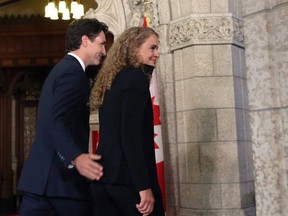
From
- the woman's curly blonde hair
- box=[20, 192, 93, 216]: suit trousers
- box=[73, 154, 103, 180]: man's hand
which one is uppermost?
the woman's curly blonde hair

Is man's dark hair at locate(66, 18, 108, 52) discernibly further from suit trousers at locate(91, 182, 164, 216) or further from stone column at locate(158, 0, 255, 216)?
stone column at locate(158, 0, 255, 216)

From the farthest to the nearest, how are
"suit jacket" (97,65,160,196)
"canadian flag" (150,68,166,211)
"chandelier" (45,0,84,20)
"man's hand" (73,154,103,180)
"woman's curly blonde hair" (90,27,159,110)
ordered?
"chandelier" (45,0,84,20)
"canadian flag" (150,68,166,211)
"woman's curly blonde hair" (90,27,159,110)
"suit jacket" (97,65,160,196)
"man's hand" (73,154,103,180)

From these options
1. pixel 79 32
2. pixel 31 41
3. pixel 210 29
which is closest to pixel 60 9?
pixel 31 41

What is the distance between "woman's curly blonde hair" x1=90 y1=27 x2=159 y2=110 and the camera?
2.13m

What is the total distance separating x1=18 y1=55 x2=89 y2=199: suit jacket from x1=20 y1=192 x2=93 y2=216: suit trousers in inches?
1.3

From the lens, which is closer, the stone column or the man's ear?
the man's ear

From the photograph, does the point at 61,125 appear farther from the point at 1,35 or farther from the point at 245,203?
the point at 1,35

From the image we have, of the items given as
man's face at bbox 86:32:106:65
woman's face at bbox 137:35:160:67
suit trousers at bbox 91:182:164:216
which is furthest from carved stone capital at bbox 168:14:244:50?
suit trousers at bbox 91:182:164:216

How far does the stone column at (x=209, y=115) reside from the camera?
399 cm

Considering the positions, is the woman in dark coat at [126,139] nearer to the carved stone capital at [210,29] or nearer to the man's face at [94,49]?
the man's face at [94,49]

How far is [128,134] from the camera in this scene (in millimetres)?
1977

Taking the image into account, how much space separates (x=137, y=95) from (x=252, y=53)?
1.85 ft

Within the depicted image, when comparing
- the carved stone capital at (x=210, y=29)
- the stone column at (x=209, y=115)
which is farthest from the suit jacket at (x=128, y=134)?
the carved stone capital at (x=210, y=29)

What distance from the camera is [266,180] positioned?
5.46ft
